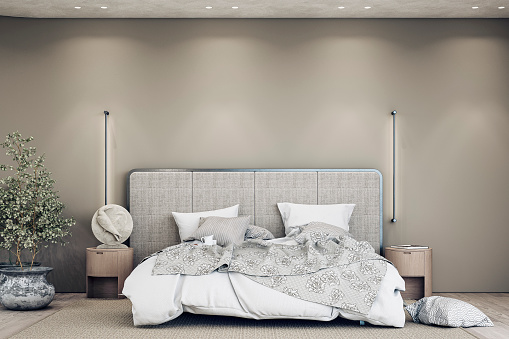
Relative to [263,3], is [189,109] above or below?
below

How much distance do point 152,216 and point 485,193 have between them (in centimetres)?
Answer: 366

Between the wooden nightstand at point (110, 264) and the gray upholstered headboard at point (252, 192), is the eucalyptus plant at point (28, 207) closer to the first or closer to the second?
the wooden nightstand at point (110, 264)

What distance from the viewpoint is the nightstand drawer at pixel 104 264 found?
563 cm

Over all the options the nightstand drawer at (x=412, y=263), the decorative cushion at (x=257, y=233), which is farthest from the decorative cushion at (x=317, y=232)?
the nightstand drawer at (x=412, y=263)

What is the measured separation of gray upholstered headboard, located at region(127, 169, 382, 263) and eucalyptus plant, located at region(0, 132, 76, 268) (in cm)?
82

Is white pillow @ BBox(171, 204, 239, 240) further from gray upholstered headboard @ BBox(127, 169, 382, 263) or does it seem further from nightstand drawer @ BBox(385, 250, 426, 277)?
nightstand drawer @ BBox(385, 250, 426, 277)

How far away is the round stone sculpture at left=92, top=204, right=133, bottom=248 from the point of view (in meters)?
5.75

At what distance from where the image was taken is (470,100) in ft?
20.4

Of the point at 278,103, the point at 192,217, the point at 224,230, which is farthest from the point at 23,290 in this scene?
the point at 278,103

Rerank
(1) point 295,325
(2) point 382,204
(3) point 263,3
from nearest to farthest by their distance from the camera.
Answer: (1) point 295,325
(3) point 263,3
(2) point 382,204

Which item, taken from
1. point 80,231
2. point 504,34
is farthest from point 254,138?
point 504,34

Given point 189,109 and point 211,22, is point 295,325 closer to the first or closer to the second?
point 189,109

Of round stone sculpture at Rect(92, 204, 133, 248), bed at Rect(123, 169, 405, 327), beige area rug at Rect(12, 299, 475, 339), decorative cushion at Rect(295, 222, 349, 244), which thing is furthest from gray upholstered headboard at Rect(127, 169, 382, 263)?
beige area rug at Rect(12, 299, 475, 339)

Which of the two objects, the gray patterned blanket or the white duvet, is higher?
the gray patterned blanket
